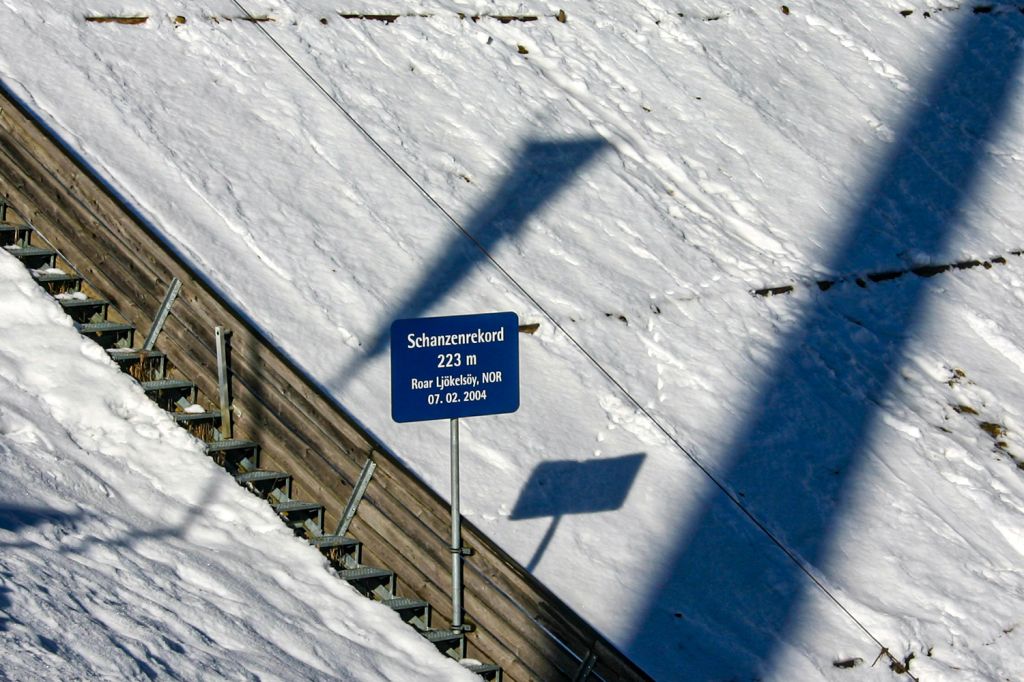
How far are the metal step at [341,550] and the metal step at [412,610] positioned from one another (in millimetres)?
356

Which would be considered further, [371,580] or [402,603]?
[371,580]

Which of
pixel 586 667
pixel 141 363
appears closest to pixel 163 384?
pixel 141 363

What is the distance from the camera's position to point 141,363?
8.47 m

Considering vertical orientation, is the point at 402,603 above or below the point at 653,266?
below

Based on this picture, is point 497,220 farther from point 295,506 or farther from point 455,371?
point 455,371

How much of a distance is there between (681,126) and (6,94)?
6700 millimetres

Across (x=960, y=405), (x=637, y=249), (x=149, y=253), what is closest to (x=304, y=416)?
(x=149, y=253)

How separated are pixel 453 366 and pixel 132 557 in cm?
182

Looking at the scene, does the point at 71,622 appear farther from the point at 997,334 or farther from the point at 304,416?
the point at 997,334

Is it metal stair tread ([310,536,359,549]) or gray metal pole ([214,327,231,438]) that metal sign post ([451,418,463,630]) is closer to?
metal stair tread ([310,536,359,549])

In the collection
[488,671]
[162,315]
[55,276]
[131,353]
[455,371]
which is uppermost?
[455,371]

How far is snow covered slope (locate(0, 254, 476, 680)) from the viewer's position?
599 centimetres

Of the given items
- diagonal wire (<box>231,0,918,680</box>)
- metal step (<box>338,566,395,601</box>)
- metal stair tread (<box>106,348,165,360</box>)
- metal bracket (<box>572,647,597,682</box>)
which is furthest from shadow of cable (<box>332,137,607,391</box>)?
metal bracket (<box>572,647,597,682</box>)

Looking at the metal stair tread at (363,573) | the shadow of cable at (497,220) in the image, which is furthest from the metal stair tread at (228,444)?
the metal stair tread at (363,573)
